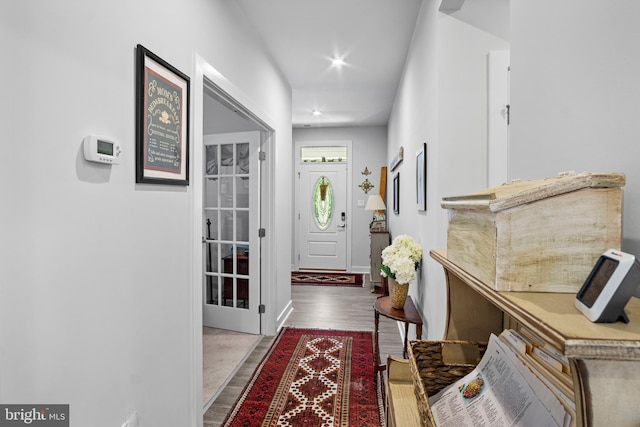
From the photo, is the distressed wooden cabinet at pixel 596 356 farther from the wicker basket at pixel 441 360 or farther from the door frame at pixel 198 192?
the door frame at pixel 198 192

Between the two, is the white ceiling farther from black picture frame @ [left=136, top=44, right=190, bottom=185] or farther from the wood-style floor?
the wood-style floor

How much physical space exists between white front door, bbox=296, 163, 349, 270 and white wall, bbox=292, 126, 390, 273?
18 centimetres

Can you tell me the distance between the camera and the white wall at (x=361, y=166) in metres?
6.50

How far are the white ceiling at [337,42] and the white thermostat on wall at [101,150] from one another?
1750mm

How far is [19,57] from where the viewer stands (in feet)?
2.94

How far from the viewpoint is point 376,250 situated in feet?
17.3

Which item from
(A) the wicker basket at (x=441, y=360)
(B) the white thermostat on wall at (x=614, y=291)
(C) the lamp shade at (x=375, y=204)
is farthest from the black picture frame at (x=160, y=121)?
(C) the lamp shade at (x=375, y=204)

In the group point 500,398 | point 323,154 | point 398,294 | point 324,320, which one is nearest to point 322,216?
point 323,154

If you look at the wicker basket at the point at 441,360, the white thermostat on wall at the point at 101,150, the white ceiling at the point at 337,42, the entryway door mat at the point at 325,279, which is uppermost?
the white ceiling at the point at 337,42

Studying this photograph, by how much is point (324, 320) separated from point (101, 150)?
3.14 m

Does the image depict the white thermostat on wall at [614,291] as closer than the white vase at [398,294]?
Yes

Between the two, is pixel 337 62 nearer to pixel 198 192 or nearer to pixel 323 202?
pixel 198 192

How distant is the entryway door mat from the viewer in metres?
5.56

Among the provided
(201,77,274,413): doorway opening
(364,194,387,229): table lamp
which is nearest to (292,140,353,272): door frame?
(364,194,387,229): table lamp
